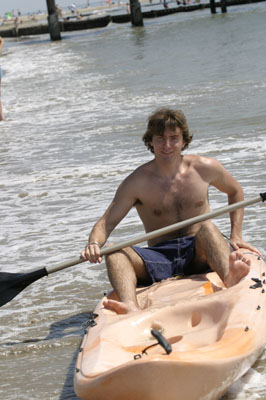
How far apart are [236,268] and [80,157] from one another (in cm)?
613

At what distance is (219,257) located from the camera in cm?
456

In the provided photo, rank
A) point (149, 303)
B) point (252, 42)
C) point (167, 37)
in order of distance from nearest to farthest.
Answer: point (149, 303), point (252, 42), point (167, 37)

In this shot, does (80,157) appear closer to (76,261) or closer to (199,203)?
(199,203)

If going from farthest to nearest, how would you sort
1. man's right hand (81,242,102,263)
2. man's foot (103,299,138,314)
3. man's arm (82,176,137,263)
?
1. man's arm (82,176,137,263)
2. man's right hand (81,242,102,263)
3. man's foot (103,299,138,314)

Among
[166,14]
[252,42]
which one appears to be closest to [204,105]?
[252,42]

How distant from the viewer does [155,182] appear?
480 cm

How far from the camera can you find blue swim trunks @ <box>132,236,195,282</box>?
186 inches

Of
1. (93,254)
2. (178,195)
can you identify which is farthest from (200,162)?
(93,254)

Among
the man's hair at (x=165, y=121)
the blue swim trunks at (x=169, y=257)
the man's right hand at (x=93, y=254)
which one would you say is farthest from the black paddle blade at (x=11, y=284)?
the man's hair at (x=165, y=121)

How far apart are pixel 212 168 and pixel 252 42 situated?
68.2 ft

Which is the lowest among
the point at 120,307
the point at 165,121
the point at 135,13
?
the point at 135,13

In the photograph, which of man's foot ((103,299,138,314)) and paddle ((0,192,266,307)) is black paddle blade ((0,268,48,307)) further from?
man's foot ((103,299,138,314))

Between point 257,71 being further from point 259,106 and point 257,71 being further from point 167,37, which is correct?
point 167,37

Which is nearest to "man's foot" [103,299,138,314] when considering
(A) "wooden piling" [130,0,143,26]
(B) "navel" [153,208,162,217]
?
(B) "navel" [153,208,162,217]
